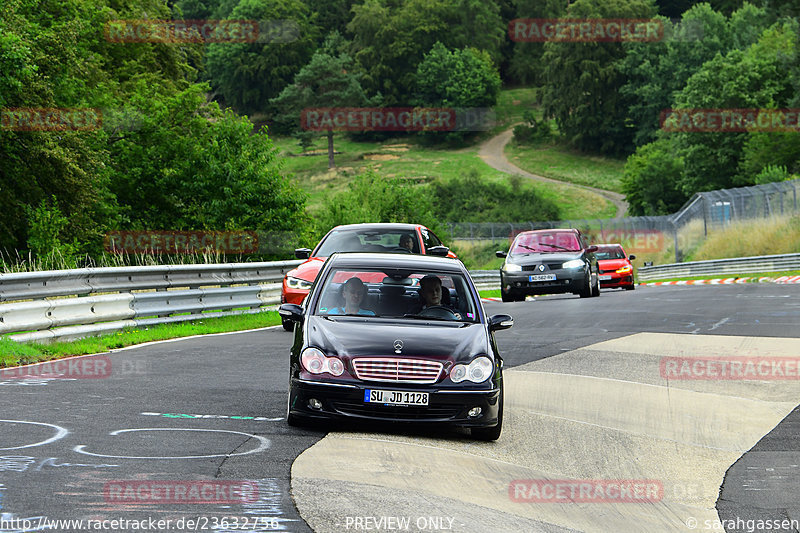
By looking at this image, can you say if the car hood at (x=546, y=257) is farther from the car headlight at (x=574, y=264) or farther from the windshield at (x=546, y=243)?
the windshield at (x=546, y=243)

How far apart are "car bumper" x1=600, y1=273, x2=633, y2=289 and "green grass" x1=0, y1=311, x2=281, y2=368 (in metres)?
16.6

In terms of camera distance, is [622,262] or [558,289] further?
[622,262]

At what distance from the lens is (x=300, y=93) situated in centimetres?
14000

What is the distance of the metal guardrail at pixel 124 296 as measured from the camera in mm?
14273

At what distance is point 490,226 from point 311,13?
11998 centimetres

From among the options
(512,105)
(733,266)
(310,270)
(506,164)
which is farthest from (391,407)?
(512,105)

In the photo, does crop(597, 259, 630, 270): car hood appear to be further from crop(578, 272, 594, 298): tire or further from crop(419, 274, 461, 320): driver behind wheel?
crop(419, 274, 461, 320): driver behind wheel

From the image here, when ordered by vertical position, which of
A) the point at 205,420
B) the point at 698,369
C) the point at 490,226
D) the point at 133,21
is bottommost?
the point at 490,226

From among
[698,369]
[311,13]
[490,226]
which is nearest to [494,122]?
[311,13]

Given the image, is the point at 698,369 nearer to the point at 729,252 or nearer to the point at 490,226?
the point at 729,252

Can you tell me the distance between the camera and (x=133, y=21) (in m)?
46.6

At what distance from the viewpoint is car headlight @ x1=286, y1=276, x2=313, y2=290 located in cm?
1798

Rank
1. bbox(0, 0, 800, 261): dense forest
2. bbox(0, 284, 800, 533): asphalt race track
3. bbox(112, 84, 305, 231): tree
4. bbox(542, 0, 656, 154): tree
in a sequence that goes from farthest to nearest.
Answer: bbox(542, 0, 656, 154): tree
bbox(112, 84, 305, 231): tree
bbox(0, 0, 800, 261): dense forest
bbox(0, 284, 800, 533): asphalt race track

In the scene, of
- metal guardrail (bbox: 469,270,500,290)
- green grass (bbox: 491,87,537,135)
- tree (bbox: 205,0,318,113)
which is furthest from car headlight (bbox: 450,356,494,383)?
tree (bbox: 205,0,318,113)
